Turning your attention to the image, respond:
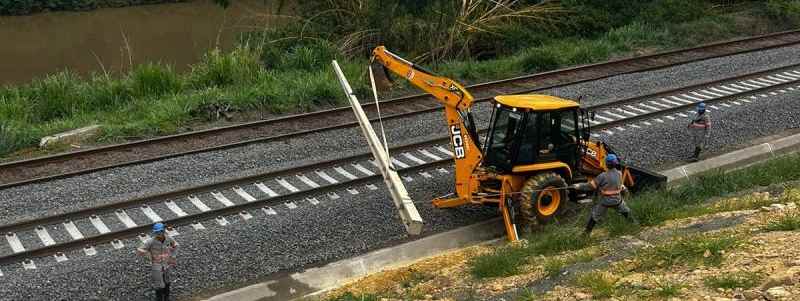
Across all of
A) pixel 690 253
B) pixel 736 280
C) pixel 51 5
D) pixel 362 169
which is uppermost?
pixel 736 280

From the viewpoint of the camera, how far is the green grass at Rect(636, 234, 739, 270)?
8.69 metres

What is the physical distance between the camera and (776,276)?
7.73 metres

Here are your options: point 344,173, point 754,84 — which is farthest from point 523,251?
point 754,84

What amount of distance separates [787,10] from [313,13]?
1794cm

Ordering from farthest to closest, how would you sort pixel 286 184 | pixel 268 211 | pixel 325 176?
1. pixel 325 176
2. pixel 286 184
3. pixel 268 211

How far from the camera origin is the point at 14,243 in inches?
445

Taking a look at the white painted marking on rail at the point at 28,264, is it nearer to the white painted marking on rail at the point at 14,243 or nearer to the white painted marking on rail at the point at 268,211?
the white painted marking on rail at the point at 14,243

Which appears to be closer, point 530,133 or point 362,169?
point 530,133

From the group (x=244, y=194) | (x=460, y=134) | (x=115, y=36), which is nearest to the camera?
(x=460, y=134)

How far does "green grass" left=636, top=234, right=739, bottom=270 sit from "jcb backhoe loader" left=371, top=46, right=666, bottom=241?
107 inches

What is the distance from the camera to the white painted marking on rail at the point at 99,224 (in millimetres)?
11773

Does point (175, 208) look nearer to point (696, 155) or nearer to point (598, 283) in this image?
point (598, 283)

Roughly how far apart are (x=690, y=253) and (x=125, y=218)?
8.44 meters

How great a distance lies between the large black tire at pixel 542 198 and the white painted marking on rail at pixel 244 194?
452cm
